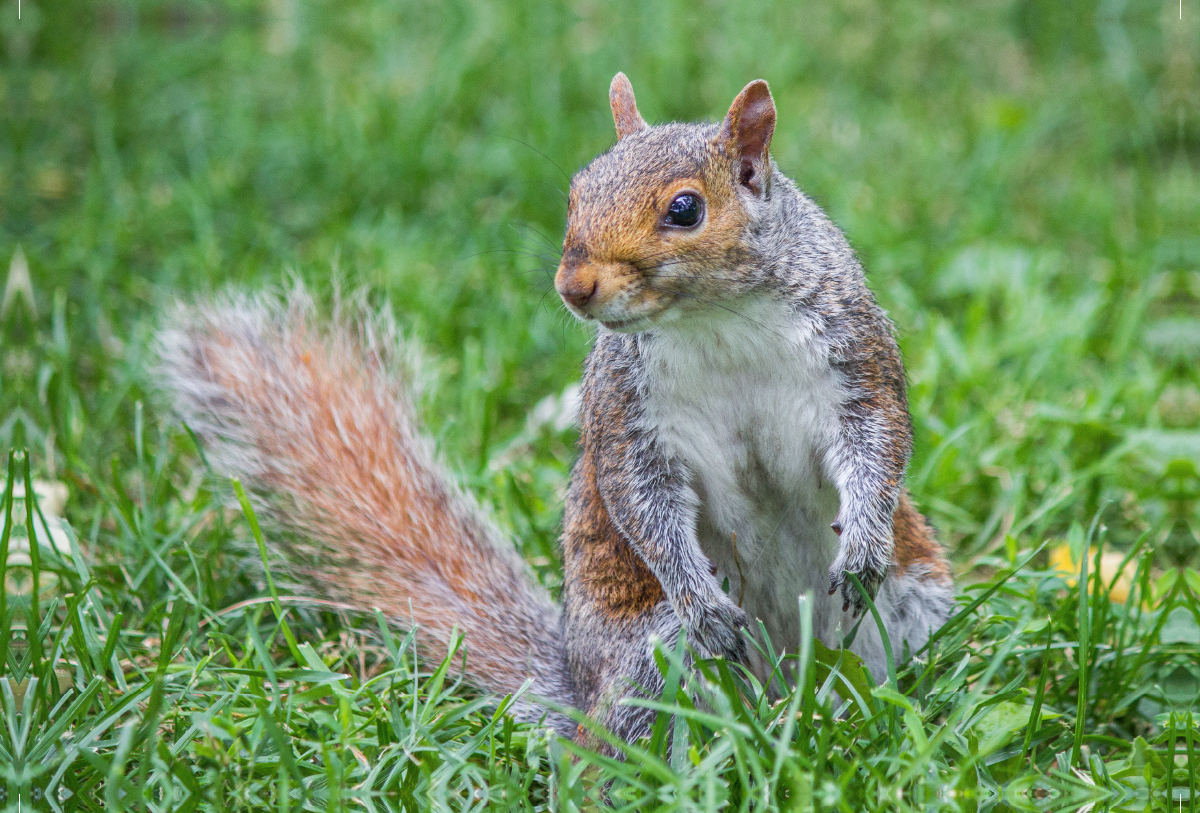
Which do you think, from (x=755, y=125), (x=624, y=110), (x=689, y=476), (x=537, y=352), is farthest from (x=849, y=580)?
(x=537, y=352)

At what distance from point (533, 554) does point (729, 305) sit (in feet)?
3.02

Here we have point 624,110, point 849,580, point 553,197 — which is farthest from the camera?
point 553,197

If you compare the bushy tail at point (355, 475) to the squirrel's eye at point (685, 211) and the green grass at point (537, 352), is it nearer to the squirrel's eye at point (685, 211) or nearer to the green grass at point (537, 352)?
the green grass at point (537, 352)

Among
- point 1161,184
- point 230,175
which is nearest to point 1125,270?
point 1161,184

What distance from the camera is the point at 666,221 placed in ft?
5.58

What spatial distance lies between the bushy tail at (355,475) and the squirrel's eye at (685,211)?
2.56 ft

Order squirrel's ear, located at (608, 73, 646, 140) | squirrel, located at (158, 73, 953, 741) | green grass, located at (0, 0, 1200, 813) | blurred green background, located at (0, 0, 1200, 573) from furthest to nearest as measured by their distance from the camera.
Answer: blurred green background, located at (0, 0, 1200, 573) → squirrel's ear, located at (608, 73, 646, 140) → squirrel, located at (158, 73, 953, 741) → green grass, located at (0, 0, 1200, 813)

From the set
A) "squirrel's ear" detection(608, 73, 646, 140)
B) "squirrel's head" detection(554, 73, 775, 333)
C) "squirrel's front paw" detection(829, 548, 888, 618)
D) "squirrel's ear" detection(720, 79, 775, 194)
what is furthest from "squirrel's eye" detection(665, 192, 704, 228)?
"squirrel's front paw" detection(829, 548, 888, 618)

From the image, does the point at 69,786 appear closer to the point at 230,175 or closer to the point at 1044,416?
the point at 1044,416

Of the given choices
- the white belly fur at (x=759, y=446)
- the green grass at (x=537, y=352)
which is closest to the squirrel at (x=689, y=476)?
the white belly fur at (x=759, y=446)

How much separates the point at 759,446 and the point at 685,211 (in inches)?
15.0

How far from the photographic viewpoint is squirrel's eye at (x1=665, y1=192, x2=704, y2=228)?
170cm

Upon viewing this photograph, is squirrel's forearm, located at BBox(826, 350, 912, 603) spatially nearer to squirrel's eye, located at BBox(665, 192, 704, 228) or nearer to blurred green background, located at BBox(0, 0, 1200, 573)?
squirrel's eye, located at BBox(665, 192, 704, 228)

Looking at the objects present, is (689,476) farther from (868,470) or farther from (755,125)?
(755,125)
